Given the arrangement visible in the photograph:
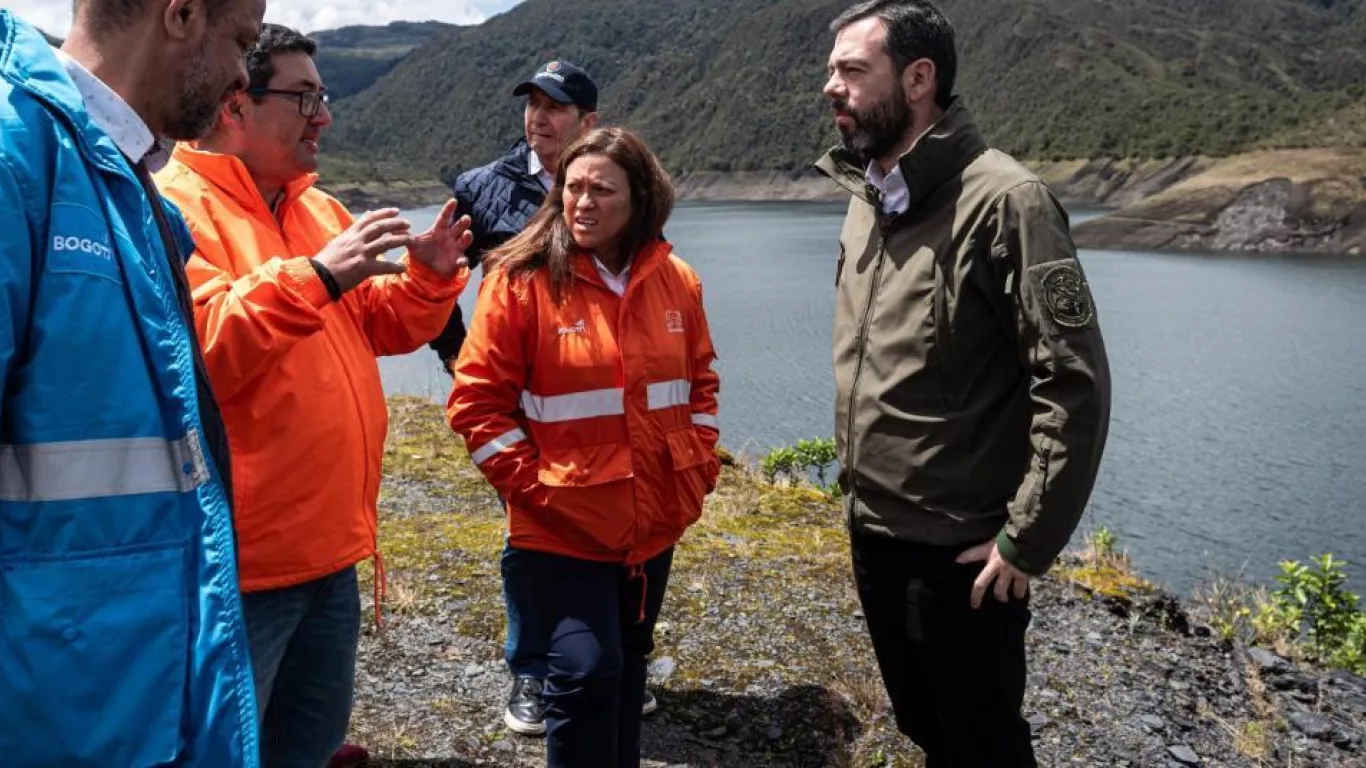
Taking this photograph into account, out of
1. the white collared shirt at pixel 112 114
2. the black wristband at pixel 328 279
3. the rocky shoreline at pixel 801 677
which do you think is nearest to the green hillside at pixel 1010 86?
the rocky shoreline at pixel 801 677

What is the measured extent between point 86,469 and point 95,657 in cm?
23

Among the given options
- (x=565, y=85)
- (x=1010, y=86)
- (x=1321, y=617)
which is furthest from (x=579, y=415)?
(x=1010, y=86)

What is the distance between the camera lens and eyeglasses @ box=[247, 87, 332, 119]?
246cm

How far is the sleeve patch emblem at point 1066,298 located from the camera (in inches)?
89.8

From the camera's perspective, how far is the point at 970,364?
2.50 m

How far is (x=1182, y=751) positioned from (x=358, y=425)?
2981mm

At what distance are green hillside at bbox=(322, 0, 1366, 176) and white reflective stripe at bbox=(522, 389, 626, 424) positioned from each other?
2208 inches

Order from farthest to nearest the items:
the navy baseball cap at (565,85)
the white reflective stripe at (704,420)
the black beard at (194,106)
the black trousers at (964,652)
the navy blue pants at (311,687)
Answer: the navy baseball cap at (565,85)
the white reflective stripe at (704,420)
the black trousers at (964,652)
the navy blue pants at (311,687)
the black beard at (194,106)

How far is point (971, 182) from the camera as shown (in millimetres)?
2482

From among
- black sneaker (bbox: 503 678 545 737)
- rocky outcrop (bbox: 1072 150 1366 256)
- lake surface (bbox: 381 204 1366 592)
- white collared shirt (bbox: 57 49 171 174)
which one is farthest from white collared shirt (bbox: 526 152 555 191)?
rocky outcrop (bbox: 1072 150 1366 256)

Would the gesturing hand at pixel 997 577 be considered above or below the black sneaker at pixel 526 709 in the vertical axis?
above

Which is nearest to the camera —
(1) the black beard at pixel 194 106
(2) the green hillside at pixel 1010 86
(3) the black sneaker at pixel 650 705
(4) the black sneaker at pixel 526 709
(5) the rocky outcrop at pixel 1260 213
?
(1) the black beard at pixel 194 106

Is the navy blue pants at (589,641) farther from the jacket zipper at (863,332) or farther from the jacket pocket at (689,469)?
the jacket zipper at (863,332)

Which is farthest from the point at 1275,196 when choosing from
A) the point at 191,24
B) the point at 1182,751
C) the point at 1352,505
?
the point at 191,24
